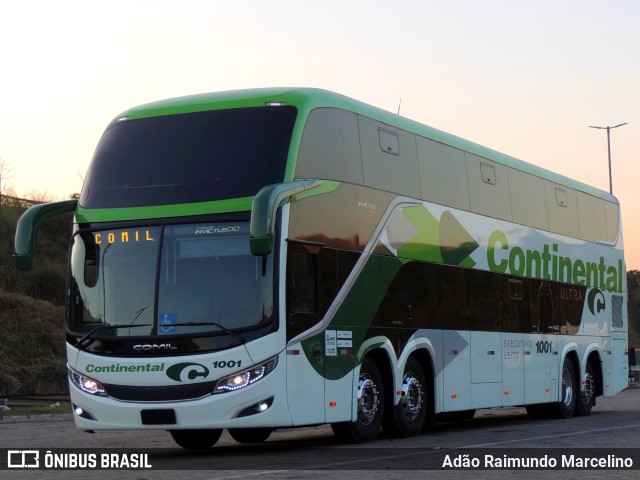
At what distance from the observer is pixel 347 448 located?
15.9m

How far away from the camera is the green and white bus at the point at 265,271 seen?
47.5 feet

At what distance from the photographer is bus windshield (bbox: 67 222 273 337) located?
1449 centimetres

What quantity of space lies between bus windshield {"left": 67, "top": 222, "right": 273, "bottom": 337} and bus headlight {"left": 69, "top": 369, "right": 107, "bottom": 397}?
1.74 feet

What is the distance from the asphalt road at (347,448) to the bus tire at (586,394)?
91cm

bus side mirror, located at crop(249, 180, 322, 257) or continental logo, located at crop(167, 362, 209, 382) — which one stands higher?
bus side mirror, located at crop(249, 180, 322, 257)

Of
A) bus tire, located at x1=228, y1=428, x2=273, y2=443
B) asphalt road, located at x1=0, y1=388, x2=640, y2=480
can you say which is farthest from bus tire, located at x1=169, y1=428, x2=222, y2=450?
bus tire, located at x1=228, y1=428, x2=273, y2=443

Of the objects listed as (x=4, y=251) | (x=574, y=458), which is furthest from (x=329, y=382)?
(x=4, y=251)

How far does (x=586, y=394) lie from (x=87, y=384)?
13303 mm

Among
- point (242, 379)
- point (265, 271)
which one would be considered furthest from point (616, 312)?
point (242, 379)

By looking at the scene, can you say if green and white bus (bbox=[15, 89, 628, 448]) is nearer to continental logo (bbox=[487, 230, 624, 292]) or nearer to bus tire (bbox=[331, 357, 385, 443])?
bus tire (bbox=[331, 357, 385, 443])

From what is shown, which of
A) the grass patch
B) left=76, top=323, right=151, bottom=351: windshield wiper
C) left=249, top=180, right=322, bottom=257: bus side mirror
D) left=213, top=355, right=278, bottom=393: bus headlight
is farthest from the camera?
the grass patch

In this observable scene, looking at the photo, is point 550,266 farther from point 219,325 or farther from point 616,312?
point 219,325
